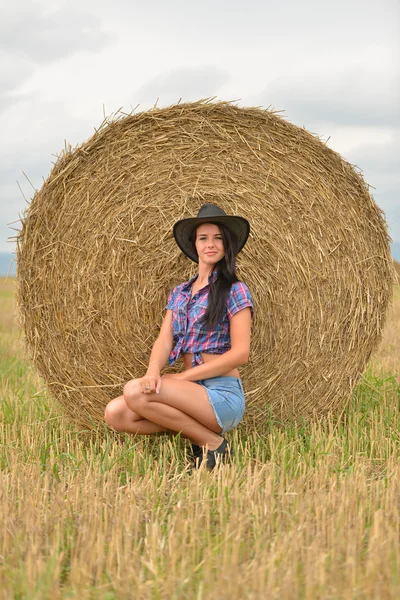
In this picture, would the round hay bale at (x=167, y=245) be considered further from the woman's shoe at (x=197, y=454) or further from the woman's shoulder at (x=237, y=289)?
the woman's shoulder at (x=237, y=289)

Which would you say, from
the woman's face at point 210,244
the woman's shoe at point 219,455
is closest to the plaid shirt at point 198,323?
the woman's face at point 210,244

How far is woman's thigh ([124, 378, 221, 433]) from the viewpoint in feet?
14.3

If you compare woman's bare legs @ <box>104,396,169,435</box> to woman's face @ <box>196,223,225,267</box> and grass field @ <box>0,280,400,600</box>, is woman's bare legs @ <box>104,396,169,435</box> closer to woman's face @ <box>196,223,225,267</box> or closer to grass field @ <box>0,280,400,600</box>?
grass field @ <box>0,280,400,600</box>

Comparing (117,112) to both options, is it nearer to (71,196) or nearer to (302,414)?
(71,196)

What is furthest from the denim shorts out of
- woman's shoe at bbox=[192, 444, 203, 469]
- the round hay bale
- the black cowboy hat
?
the black cowboy hat

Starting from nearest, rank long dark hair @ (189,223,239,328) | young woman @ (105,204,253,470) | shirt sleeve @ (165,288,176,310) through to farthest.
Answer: young woman @ (105,204,253,470)
long dark hair @ (189,223,239,328)
shirt sleeve @ (165,288,176,310)

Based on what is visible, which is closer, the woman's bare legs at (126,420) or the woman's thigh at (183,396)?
the woman's thigh at (183,396)

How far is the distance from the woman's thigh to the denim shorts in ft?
0.15

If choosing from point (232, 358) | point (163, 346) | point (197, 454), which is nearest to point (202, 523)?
point (232, 358)

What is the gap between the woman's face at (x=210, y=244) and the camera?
4.59 meters

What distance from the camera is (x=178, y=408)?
4418 mm

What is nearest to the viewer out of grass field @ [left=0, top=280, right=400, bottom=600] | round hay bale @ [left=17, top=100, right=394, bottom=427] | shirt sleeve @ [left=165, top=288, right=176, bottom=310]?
grass field @ [left=0, top=280, right=400, bottom=600]

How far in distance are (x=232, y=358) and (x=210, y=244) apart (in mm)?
766

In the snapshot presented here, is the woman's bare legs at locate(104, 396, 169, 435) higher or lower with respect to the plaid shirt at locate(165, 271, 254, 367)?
lower
